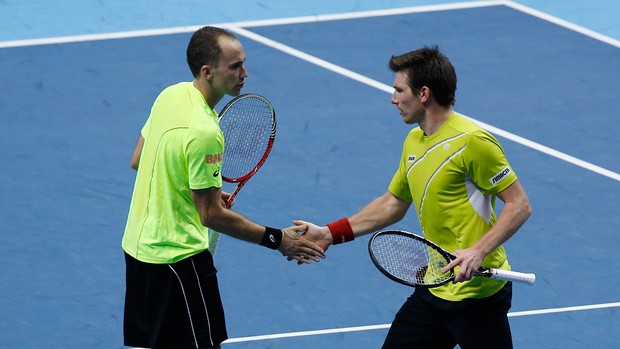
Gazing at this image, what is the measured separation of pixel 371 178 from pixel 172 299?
178 inches

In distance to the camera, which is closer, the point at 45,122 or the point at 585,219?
the point at 585,219

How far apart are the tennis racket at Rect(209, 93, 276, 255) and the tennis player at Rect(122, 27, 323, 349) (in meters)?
0.80

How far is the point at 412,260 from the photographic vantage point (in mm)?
7555

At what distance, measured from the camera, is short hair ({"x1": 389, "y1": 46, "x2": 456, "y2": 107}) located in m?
7.38

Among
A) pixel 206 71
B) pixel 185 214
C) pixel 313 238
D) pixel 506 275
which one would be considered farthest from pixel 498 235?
pixel 206 71

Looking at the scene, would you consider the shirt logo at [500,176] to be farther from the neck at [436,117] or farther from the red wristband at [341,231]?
the red wristband at [341,231]

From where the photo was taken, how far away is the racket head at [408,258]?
24.2 feet

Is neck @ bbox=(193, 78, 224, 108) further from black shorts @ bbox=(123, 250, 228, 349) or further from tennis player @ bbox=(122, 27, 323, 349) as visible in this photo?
black shorts @ bbox=(123, 250, 228, 349)

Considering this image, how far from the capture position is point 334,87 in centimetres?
1359

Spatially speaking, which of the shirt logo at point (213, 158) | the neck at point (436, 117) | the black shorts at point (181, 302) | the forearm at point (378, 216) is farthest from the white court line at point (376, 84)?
the shirt logo at point (213, 158)

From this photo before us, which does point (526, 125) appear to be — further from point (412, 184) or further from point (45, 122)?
point (412, 184)

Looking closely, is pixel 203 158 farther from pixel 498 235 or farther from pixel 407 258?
pixel 498 235

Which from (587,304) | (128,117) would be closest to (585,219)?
(587,304)

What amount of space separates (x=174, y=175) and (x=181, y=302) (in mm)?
732
